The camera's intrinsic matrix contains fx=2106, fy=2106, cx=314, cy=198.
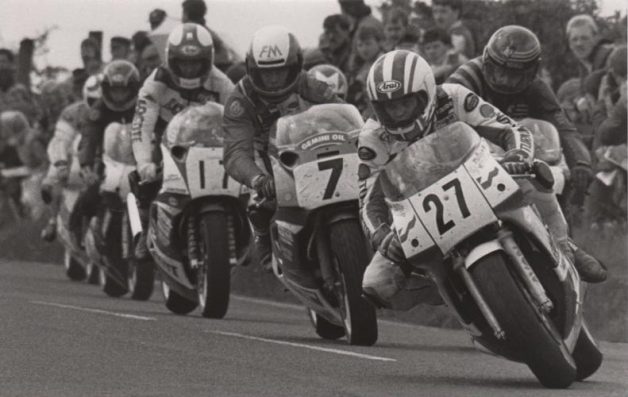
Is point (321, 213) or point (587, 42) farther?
point (587, 42)

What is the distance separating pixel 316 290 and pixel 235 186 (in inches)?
88.7

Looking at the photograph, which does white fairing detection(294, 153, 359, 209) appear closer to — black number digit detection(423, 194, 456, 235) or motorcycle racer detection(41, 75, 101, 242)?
black number digit detection(423, 194, 456, 235)

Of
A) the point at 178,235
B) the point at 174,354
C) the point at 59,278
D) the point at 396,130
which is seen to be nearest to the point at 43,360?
the point at 174,354

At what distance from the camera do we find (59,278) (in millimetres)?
22453

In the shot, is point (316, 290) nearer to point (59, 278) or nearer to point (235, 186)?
point (235, 186)

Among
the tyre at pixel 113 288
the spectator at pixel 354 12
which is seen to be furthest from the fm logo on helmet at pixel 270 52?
the spectator at pixel 354 12

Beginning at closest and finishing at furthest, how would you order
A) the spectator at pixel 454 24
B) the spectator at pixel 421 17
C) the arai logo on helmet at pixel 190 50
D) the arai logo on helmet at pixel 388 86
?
the arai logo on helmet at pixel 388 86 < the arai logo on helmet at pixel 190 50 < the spectator at pixel 454 24 < the spectator at pixel 421 17

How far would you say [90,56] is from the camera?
25.9 meters

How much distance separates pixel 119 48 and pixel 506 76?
1289cm

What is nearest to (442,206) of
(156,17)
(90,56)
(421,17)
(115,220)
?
(115,220)

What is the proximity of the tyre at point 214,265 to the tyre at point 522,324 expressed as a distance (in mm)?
5252

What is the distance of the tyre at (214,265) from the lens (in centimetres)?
1484

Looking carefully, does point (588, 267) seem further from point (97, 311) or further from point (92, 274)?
point (92, 274)

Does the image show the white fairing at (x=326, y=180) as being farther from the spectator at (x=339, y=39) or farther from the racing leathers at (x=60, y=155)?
the racing leathers at (x=60, y=155)
